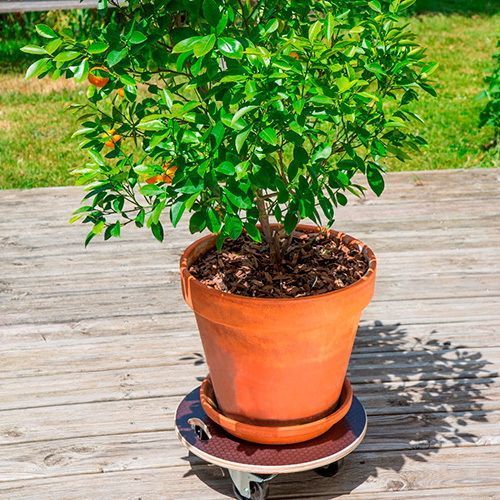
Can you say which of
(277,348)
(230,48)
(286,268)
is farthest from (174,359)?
(230,48)

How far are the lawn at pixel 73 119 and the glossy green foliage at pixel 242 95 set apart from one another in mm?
1959

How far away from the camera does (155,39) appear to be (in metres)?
1.95

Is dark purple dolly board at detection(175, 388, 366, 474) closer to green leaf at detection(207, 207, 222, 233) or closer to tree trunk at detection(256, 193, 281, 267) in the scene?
tree trunk at detection(256, 193, 281, 267)

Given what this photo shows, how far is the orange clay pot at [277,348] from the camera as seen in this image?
2.08m

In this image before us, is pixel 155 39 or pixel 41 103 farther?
pixel 41 103

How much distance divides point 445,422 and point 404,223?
1.53m

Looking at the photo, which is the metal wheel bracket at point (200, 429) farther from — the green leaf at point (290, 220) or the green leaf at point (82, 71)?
the green leaf at point (82, 71)

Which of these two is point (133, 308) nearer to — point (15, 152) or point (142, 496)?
point (142, 496)

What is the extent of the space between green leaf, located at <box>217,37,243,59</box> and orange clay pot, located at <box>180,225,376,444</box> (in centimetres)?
60

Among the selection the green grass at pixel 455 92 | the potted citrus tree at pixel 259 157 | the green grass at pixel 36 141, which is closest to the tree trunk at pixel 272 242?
the potted citrus tree at pixel 259 157

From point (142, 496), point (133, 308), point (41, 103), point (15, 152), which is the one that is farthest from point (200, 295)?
point (41, 103)

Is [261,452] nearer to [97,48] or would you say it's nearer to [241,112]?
[241,112]

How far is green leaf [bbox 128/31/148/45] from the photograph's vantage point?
6.09 ft

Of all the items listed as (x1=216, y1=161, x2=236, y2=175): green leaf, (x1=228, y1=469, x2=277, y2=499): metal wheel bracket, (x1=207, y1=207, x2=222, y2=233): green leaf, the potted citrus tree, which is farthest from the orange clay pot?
(x1=216, y1=161, x2=236, y2=175): green leaf
